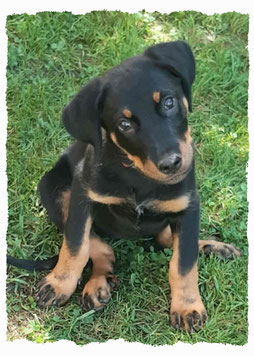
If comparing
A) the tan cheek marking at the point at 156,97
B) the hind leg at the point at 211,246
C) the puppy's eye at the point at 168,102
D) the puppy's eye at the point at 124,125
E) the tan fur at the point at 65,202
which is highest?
the tan cheek marking at the point at 156,97

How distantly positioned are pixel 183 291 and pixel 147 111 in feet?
4.34

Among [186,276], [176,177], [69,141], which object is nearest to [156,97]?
[176,177]

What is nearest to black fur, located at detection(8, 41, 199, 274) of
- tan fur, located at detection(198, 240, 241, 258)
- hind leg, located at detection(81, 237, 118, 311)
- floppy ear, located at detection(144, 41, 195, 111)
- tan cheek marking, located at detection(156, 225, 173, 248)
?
floppy ear, located at detection(144, 41, 195, 111)

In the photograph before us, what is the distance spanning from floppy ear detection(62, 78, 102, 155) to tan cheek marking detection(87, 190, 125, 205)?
1.09 ft

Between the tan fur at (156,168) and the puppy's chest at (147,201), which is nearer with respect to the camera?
the tan fur at (156,168)

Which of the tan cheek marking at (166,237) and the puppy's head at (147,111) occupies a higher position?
the puppy's head at (147,111)

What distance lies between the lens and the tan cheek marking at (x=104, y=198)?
4398 millimetres

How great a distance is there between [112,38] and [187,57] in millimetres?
2324

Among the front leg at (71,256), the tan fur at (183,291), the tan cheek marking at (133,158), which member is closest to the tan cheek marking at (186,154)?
the tan cheek marking at (133,158)

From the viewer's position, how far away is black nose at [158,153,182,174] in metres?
3.84

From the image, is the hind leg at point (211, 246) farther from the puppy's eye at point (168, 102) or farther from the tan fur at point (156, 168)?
the puppy's eye at point (168, 102)

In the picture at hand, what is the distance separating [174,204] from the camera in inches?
173

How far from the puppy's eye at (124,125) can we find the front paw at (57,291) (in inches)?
48.4

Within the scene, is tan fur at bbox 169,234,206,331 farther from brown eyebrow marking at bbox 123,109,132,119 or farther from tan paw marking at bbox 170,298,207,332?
brown eyebrow marking at bbox 123,109,132,119
